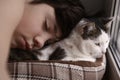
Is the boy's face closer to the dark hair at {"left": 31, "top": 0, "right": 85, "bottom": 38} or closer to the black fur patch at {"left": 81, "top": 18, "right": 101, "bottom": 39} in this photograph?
the dark hair at {"left": 31, "top": 0, "right": 85, "bottom": 38}

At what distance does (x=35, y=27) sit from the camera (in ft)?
3.28

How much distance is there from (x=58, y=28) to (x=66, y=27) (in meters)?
0.04

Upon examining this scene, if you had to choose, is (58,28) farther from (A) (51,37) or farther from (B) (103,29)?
(B) (103,29)

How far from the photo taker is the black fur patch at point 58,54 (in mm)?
1190

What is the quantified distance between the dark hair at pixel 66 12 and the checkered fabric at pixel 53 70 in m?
0.18

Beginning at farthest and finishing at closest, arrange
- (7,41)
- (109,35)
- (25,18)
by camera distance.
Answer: (109,35) < (25,18) < (7,41)

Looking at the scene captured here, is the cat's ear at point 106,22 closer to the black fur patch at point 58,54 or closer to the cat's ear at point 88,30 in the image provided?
the cat's ear at point 88,30

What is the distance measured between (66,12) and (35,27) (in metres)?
0.17

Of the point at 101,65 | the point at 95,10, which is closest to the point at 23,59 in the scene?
the point at 101,65

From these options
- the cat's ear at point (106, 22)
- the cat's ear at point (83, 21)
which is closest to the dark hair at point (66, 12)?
the cat's ear at point (83, 21)

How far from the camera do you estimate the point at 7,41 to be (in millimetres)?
424

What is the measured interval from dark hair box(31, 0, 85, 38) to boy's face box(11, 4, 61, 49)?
0.02 metres

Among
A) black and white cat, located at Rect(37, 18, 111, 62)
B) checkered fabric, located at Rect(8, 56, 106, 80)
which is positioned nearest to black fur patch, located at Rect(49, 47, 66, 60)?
black and white cat, located at Rect(37, 18, 111, 62)

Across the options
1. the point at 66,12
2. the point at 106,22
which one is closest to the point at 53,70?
the point at 66,12
